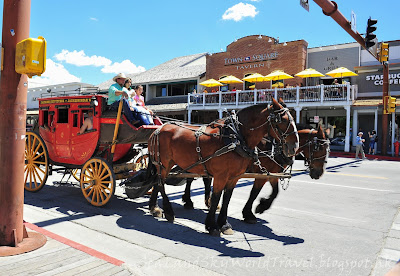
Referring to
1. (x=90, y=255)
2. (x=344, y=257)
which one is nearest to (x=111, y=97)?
(x=90, y=255)

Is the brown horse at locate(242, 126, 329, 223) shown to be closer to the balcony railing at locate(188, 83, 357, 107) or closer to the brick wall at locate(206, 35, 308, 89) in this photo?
the balcony railing at locate(188, 83, 357, 107)

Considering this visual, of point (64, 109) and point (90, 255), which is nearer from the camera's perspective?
point (90, 255)

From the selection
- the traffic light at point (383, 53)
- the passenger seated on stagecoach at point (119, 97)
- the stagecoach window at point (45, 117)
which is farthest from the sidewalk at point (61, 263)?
the traffic light at point (383, 53)

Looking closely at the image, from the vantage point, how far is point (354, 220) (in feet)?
20.3

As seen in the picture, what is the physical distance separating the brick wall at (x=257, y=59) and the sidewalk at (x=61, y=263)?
23625 mm

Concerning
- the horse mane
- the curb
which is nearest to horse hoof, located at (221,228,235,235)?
the horse mane

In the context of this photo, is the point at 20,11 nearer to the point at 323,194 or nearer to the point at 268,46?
the point at 323,194

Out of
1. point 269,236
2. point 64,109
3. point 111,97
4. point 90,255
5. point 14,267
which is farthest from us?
point 64,109

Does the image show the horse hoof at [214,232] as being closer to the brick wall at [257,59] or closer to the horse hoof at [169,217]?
the horse hoof at [169,217]

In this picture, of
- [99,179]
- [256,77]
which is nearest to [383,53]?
[99,179]

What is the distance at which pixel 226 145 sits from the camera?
5.26 metres

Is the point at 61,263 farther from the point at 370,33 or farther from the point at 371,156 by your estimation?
the point at 371,156

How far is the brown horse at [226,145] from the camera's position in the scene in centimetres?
516

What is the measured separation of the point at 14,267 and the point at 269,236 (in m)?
3.57
